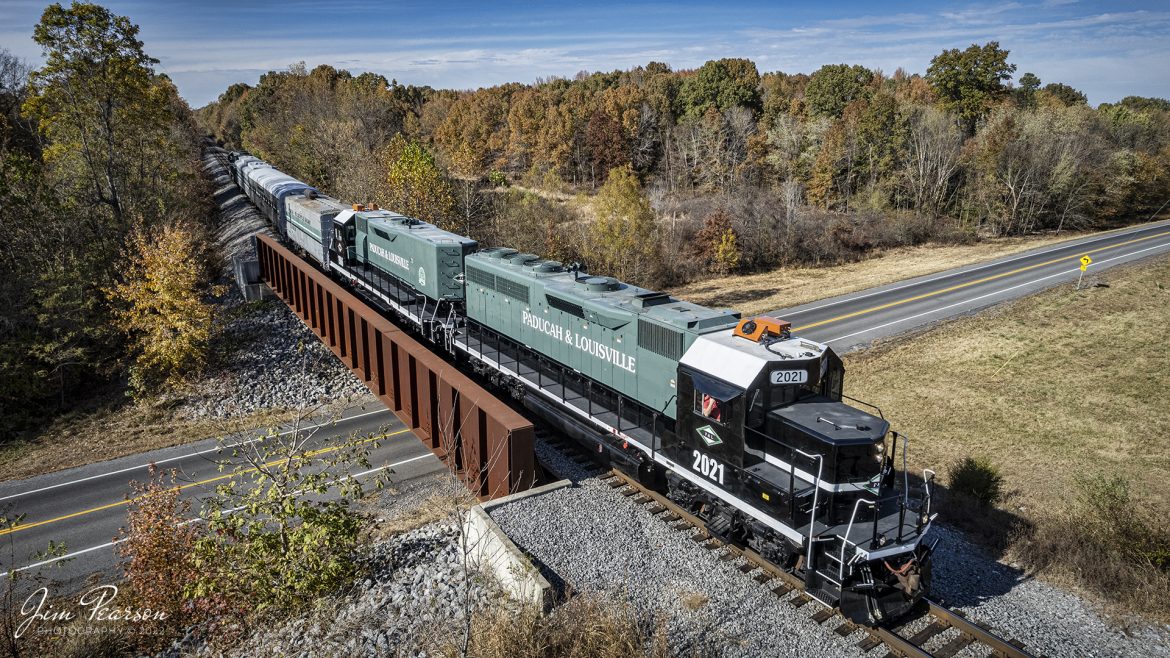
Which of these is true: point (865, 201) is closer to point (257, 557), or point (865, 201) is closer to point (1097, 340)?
point (1097, 340)

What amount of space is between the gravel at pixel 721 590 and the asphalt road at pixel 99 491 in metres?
5.26

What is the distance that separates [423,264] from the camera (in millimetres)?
21438

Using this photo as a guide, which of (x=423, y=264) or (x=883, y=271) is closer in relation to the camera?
(x=423, y=264)

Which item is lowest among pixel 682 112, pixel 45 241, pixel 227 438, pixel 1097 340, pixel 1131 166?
pixel 227 438

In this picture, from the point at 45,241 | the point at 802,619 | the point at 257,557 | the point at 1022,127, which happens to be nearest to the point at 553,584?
the point at 802,619

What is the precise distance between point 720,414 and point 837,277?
1548 inches

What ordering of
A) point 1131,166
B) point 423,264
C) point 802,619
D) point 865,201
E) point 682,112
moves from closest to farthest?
point 802,619, point 423,264, point 1131,166, point 865,201, point 682,112

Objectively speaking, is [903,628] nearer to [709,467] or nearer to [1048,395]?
[709,467]

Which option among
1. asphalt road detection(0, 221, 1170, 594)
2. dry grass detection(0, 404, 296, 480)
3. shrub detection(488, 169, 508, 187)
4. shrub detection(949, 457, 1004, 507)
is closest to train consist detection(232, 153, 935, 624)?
shrub detection(949, 457, 1004, 507)

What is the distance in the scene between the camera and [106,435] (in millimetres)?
23016

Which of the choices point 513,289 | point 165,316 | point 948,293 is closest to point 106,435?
point 165,316

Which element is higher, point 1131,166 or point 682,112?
point 682,112

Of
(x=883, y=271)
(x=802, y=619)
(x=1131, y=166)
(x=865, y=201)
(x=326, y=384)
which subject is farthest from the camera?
(x=865, y=201)

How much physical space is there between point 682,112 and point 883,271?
160 ft
